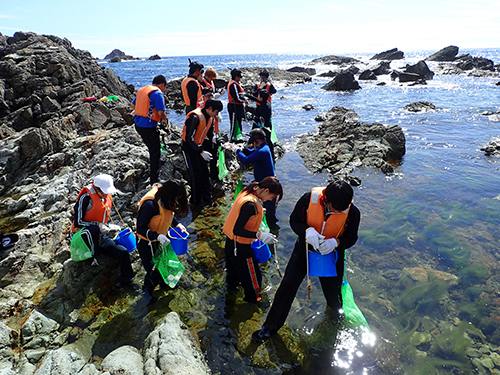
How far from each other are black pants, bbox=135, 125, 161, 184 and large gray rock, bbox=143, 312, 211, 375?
4.26 meters

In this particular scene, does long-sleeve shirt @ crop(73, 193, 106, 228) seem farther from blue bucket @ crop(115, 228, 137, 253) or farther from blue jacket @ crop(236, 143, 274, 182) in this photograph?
blue jacket @ crop(236, 143, 274, 182)

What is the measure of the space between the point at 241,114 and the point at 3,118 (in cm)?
895

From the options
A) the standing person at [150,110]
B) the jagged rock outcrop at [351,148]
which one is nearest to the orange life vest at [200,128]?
the standing person at [150,110]

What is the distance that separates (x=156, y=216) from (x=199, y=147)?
9.23 ft

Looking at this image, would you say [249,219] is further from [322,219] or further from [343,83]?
[343,83]

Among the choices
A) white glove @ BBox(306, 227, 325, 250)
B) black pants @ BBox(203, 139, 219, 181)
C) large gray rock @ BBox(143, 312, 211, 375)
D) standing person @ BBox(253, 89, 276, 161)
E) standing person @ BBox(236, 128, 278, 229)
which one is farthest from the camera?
standing person @ BBox(253, 89, 276, 161)

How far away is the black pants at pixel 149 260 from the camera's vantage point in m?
4.54

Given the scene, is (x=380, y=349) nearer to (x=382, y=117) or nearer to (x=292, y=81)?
(x=382, y=117)

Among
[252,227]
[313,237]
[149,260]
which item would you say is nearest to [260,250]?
[252,227]

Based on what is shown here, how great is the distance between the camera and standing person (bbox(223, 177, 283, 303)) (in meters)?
3.91

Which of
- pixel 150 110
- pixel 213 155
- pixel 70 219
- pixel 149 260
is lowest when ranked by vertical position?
pixel 70 219

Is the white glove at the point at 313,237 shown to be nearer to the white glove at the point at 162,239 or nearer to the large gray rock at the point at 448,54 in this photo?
the white glove at the point at 162,239

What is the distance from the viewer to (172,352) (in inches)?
132

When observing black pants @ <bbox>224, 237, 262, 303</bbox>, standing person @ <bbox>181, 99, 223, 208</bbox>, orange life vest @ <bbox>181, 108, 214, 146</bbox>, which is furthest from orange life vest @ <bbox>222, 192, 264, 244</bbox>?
orange life vest @ <bbox>181, 108, 214, 146</bbox>
